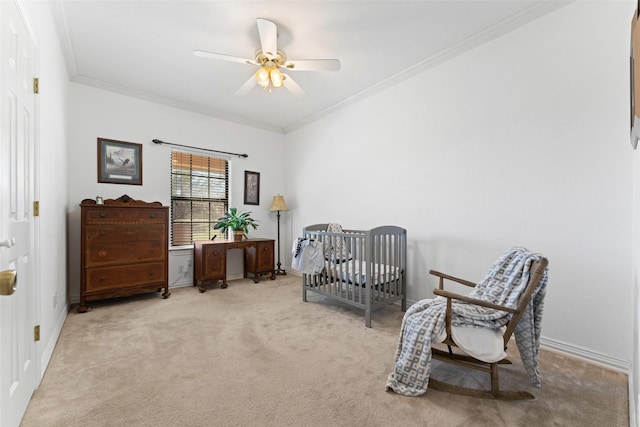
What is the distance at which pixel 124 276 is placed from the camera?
Result: 3.24 metres

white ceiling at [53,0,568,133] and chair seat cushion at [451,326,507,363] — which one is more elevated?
white ceiling at [53,0,568,133]

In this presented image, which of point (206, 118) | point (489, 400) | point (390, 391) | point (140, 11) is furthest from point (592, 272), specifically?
point (206, 118)

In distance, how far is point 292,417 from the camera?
142 centimetres

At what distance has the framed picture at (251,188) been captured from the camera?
4.80 m

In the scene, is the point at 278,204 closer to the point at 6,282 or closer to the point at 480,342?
the point at 480,342

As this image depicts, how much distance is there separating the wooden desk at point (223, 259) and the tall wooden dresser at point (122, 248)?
0.48m

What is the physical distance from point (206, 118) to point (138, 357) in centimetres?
346

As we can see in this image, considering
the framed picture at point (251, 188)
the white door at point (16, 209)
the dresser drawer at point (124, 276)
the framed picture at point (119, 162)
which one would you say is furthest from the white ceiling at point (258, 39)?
the dresser drawer at point (124, 276)

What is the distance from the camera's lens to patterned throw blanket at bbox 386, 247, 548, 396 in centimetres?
162

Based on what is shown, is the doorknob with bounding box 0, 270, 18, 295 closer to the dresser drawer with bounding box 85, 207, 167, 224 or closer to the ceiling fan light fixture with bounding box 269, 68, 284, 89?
the ceiling fan light fixture with bounding box 269, 68, 284, 89

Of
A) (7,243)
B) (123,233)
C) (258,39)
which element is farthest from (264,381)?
(258,39)

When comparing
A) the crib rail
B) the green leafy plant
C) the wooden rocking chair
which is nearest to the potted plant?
the green leafy plant

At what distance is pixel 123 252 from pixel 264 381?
248cm

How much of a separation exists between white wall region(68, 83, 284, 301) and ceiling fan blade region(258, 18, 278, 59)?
2.27 meters
